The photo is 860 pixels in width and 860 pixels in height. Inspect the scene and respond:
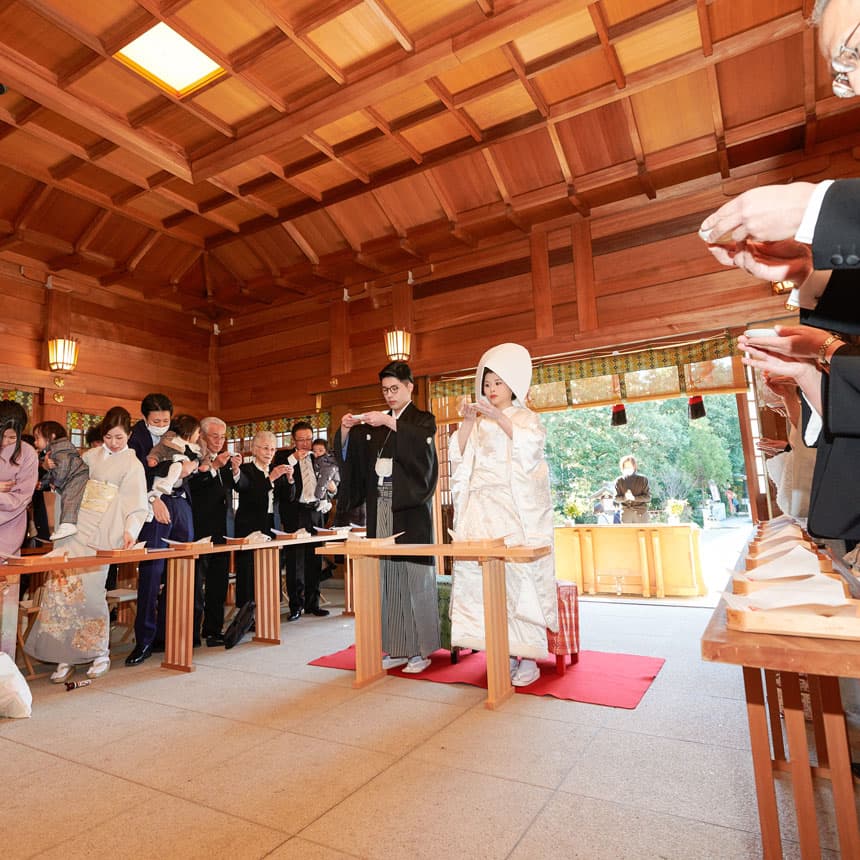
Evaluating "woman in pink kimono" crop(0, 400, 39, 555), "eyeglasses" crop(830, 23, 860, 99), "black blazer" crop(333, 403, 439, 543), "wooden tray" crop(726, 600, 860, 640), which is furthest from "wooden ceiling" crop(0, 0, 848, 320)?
"wooden tray" crop(726, 600, 860, 640)

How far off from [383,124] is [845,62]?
14.4 ft

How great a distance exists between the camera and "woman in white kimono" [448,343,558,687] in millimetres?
3139

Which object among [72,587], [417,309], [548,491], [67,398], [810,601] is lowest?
[72,587]

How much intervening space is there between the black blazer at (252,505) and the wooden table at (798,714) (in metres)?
4.19

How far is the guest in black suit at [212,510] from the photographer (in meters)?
4.48

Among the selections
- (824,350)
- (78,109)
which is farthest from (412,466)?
(78,109)

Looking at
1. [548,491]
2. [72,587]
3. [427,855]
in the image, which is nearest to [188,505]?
[72,587]

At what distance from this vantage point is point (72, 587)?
356cm

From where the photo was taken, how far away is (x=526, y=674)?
10.4 feet

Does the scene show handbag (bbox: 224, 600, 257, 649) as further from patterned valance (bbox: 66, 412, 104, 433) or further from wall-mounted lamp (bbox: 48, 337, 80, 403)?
wall-mounted lamp (bbox: 48, 337, 80, 403)

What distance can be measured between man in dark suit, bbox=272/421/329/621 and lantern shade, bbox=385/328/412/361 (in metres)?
1.32

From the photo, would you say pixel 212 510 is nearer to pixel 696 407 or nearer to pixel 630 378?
pixel 630 378

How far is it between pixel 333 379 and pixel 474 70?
3.71 metres

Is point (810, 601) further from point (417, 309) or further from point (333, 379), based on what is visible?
point (333, 379)
